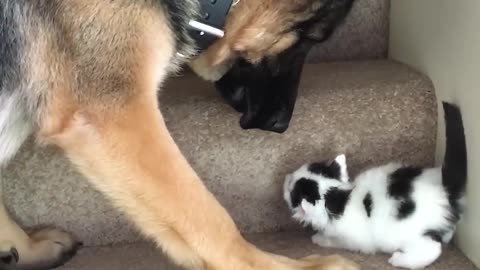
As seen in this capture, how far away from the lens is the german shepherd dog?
1468 mm

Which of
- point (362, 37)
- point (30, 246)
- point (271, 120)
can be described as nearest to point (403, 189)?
point (271, 120)

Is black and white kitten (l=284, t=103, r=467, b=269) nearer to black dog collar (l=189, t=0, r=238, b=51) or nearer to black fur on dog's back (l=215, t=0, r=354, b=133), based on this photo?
black fur on dog's back (l=215, t=0, r=354, b=133)

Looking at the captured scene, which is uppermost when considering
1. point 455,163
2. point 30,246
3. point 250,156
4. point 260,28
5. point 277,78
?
point 260,28

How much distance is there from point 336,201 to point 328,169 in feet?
0.21

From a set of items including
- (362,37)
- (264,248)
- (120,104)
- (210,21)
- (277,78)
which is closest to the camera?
(120,104)

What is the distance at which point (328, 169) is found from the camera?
1.80 metres

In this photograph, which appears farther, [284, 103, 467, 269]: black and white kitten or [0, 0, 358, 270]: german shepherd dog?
[284, 103, 467, 269]: black and white kitten

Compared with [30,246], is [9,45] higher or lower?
higher

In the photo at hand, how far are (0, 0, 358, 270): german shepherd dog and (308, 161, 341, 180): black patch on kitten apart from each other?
231 mm

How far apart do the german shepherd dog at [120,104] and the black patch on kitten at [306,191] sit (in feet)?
0.61

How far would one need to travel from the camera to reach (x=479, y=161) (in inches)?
67.7

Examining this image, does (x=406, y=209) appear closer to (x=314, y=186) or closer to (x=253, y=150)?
(x=314, y=186)

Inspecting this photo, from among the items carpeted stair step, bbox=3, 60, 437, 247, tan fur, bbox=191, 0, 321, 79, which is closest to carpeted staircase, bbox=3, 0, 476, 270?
carpeted stair step, bbox=3, 60, 437, 247

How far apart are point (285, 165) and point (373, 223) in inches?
9.3
